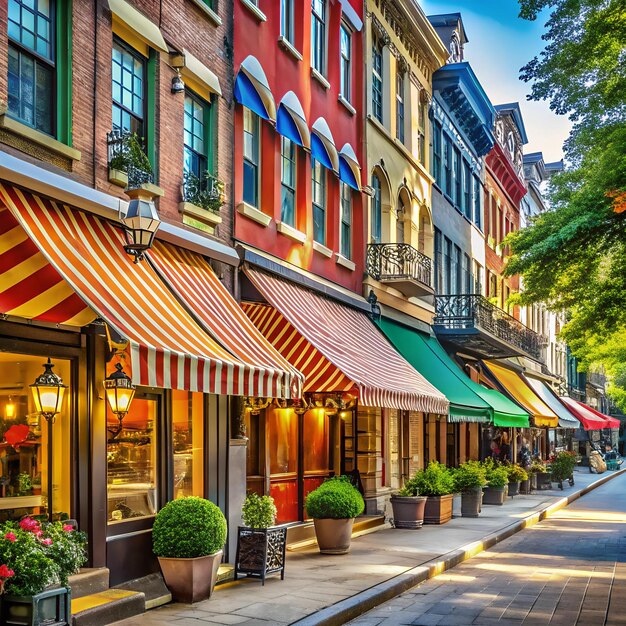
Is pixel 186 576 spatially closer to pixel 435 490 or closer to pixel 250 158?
pixel 250 158

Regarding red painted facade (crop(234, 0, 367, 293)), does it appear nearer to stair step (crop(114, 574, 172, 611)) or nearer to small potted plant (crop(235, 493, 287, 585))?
small potted plant (crop(235, 493, 287, 585))

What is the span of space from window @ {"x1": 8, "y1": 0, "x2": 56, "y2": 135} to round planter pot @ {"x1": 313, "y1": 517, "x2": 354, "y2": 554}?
25.3 ft

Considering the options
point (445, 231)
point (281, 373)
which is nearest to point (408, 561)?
point (281, 373)

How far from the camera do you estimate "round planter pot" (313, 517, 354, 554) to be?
15.3m

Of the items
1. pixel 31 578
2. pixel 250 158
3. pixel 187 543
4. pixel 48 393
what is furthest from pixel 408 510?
pixel 31 578

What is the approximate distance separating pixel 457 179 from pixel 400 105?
7.43 meters

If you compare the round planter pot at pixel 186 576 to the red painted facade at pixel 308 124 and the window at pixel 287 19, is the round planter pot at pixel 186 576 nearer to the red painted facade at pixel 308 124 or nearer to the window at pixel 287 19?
the red painted facade at pixel 308 124

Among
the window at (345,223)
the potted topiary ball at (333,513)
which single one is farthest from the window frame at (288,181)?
the potted topiary ball at (333,513)

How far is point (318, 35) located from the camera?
19.7 m

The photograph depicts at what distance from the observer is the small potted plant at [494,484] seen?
87.3 feet

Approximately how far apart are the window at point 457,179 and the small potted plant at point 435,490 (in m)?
13.3

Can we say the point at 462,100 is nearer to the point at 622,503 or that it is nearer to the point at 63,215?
the point at 622,503

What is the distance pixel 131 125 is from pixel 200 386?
4.04m

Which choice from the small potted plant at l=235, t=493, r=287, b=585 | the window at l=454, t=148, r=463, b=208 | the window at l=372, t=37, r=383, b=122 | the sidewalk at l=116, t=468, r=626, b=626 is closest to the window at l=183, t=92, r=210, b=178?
the small potted plant at l=235, t=493, r=287, b=585
